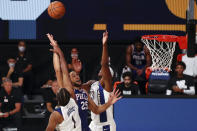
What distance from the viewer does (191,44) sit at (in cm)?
879

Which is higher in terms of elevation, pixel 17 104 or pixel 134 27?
pixel 134 27

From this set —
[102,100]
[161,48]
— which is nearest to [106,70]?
[102,100]

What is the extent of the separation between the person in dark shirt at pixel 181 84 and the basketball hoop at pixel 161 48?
0.87ft

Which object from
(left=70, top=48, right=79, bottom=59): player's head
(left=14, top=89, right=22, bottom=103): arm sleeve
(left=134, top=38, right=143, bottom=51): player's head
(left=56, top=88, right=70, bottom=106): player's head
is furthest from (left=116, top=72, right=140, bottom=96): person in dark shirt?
(left=56, top=88, right=70, bottom=106): player's head

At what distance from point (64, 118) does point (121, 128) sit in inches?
164

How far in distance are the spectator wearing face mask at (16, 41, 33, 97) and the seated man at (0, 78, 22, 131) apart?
115 centimetres

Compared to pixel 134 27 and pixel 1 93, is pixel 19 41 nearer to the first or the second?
pixel 1 93

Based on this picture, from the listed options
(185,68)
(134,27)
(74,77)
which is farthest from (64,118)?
(134,27)

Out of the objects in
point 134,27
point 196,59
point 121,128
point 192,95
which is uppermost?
point 134,27

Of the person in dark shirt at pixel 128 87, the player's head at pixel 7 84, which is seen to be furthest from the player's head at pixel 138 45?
the player's head at pixel 7 84

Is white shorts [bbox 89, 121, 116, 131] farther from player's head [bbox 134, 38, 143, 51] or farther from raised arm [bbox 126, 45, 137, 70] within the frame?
player's head [bbox 134, 38, 143, 51]

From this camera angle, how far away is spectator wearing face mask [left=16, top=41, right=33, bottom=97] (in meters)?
12.1

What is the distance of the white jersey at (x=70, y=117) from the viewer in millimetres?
5598

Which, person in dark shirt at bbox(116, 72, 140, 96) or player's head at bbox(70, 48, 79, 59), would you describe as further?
player's head at bbox(70, 48, 79, 59)
